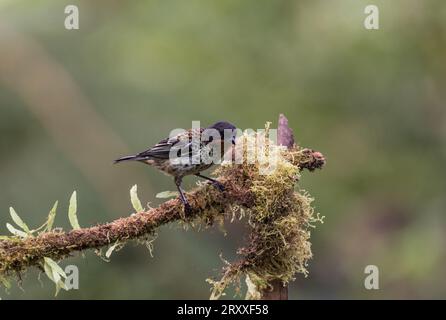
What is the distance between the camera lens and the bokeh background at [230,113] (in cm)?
645

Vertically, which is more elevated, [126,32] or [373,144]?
[126,32]

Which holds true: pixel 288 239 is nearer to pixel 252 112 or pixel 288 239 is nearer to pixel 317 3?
pixel 252 112

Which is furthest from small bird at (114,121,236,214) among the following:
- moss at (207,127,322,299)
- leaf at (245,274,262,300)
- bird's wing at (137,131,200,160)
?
leaf at (245,274,262,300)

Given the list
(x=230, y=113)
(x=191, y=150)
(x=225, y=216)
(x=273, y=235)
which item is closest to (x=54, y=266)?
(x=225, y=216)

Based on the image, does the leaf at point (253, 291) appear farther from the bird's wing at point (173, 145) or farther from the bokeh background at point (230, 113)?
the bokeh background at point (230, 113)

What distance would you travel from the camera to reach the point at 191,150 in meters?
3.89

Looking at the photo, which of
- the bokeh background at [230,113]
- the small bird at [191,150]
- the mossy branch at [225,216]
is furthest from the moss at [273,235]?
the bokeh background at [230,113]

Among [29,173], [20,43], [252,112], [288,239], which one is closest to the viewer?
[288,239]

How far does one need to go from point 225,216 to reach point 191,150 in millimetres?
654

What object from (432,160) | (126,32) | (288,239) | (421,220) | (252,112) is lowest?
(288,239)

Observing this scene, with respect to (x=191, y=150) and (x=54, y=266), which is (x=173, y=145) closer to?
(x=191, y=150)

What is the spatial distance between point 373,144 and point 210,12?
7.96 ft

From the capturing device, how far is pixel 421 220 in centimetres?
714

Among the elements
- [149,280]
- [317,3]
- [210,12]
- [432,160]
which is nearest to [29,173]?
[149,280]
